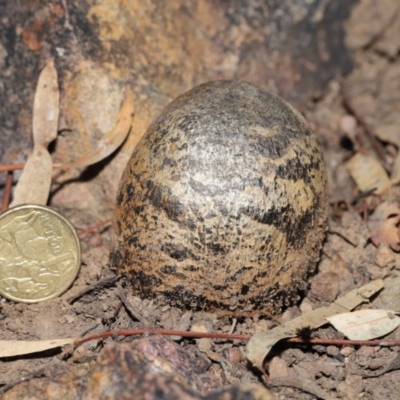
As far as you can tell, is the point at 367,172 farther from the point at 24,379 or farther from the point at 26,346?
the point at 24,379

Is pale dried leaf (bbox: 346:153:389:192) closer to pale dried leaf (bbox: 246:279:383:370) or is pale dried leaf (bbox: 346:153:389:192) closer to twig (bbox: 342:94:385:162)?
twig (bbox: 342:94:385:162)

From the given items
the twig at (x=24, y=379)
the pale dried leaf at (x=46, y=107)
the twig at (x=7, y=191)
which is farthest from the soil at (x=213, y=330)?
the pale dried leaf at (x=46, y=107)

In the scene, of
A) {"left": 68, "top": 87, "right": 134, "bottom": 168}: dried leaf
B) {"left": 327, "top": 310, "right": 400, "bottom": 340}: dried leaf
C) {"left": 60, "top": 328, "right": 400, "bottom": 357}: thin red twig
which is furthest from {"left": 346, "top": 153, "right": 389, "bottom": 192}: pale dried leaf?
{"left": 68, "top": 87, "right": 134, "bottom": 168}: dried leaf

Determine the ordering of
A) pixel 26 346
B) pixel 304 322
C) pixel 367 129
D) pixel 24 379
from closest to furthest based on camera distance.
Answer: pixel 24 379, pixel 26 346, pixel 304 322, pixel 367 129

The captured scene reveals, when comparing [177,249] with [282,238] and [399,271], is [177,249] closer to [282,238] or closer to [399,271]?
[282,238]

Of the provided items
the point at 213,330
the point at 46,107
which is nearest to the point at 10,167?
the point at 46,107

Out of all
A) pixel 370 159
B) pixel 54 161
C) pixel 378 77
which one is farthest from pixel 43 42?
pixel 378 77

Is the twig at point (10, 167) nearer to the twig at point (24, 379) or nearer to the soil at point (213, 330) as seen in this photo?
the soil at point (213, 330)

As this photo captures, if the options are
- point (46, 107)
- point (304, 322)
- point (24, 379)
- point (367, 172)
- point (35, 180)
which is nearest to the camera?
point (24, 379)
